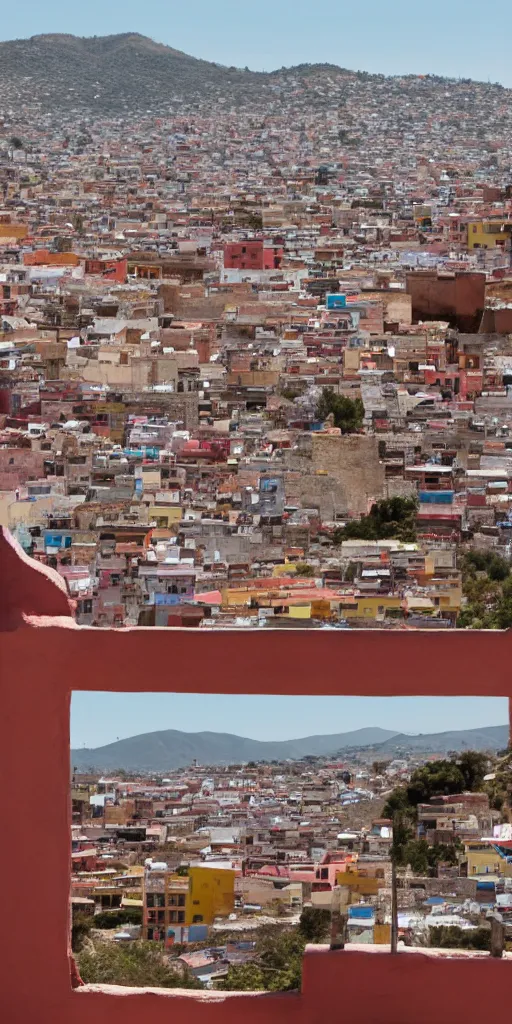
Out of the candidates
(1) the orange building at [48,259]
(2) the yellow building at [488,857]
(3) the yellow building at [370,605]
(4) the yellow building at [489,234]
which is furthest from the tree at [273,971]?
(4) the yellow building at [489,234]

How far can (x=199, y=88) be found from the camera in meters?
48.1

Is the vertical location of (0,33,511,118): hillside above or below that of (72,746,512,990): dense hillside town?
above

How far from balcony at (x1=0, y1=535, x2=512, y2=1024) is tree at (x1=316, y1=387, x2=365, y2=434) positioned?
21381mm

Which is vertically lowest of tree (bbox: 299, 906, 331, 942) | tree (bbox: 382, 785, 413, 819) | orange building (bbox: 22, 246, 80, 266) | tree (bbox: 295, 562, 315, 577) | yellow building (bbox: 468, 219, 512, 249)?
tree (bbox: 382, 785, 413, 819)

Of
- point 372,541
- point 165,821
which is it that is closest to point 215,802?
point 165,821

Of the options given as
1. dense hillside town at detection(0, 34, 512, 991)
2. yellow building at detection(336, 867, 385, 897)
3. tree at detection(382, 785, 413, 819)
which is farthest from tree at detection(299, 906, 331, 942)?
tree at detection(382, 785, 413, 819)

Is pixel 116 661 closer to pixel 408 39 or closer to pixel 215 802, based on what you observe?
pixel 215 802

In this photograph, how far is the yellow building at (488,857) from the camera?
7820mm

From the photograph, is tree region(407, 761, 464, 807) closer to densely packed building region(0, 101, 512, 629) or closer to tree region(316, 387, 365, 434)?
densely packed building region(0, 101, 512, 629)

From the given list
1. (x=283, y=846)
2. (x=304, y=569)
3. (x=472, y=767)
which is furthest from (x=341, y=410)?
(x=283, y=846)

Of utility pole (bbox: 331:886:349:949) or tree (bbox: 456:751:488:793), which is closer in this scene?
utility pole (bbox: 331:886:349:949)

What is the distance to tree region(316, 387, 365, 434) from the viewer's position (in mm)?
22891

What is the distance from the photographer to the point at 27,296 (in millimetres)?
30391

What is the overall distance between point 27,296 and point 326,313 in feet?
21.1
